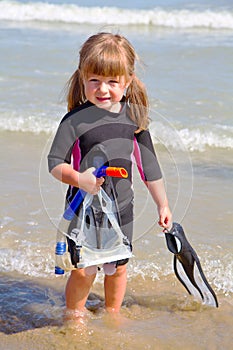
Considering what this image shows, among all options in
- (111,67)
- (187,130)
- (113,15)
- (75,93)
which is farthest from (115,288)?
(113,15)

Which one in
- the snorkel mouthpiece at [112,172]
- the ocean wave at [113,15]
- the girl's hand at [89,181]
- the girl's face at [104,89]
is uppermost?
the girl's face at [104,89]

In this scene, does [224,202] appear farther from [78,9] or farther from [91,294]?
[78,9]

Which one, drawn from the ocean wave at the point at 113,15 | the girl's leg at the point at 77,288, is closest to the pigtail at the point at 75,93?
the girl's leg at the point at 77,288

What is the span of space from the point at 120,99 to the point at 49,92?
536 centimetres

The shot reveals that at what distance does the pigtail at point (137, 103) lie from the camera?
2.80m

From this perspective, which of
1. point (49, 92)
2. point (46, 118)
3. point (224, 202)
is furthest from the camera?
point (49, 92)

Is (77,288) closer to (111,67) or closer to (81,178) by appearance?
(81,178)

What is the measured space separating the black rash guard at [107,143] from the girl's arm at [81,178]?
0.17 feet

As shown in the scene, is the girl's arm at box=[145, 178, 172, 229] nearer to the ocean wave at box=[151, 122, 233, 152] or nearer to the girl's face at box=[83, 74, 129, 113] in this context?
the girl's face at box=[83, 74, 129, 113]

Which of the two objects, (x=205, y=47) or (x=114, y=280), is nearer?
(x=114, y=280)

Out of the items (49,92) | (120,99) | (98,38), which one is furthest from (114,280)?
(49,92)

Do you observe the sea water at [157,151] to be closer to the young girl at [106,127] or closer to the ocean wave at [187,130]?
the ocean wave at [187,130]

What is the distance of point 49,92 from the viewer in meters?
7.97

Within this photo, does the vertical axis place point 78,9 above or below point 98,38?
below
